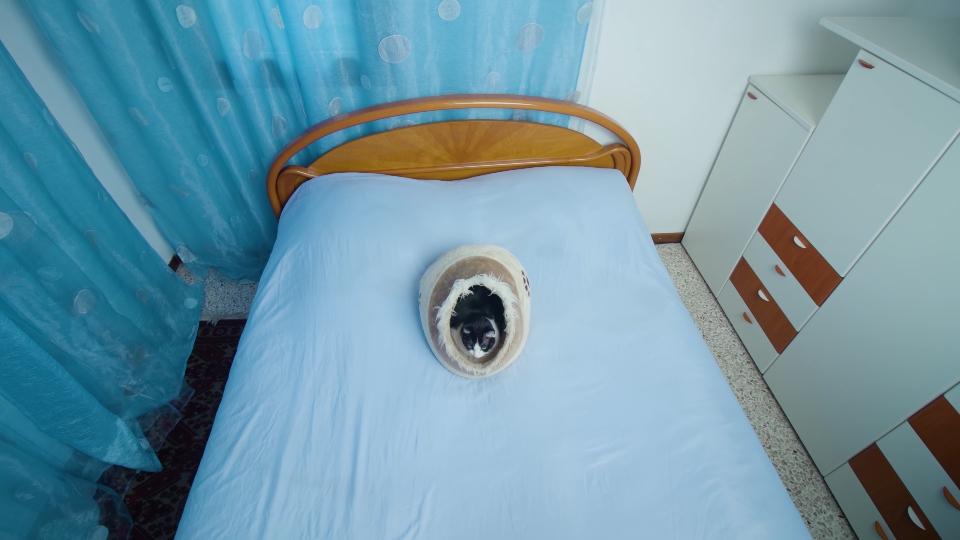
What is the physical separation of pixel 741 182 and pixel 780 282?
1.48ft

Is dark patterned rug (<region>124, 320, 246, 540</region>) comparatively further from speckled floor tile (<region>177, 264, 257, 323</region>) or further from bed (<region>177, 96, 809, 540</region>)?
bed (<region>177, 96, 809, 540</region>)

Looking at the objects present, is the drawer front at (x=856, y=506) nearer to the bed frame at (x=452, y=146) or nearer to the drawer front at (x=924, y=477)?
the drawer front at (x=924, y=477)

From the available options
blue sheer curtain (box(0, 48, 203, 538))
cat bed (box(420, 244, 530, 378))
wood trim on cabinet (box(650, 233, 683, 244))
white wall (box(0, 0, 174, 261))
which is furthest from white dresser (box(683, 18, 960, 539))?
white wall (box(0, 0, 174, 261))

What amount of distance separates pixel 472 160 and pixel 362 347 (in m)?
0.85

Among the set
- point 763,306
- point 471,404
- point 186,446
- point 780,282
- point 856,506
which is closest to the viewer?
point 471,404

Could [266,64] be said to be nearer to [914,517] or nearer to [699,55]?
[699,55]

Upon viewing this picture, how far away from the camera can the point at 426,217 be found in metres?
1.46

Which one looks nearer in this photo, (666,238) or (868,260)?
(868,260)

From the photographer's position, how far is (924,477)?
4.20 ft

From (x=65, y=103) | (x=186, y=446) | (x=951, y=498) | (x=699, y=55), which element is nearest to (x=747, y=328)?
(x=951, y=498)

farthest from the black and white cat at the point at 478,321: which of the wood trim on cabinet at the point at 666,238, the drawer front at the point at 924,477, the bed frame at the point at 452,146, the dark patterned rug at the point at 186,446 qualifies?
the wood trim on cabinet at the point at 666,238

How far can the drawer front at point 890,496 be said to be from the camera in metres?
1.31

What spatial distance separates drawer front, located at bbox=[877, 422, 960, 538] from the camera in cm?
121

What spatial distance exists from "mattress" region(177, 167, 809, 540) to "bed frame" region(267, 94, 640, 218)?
0.17m
